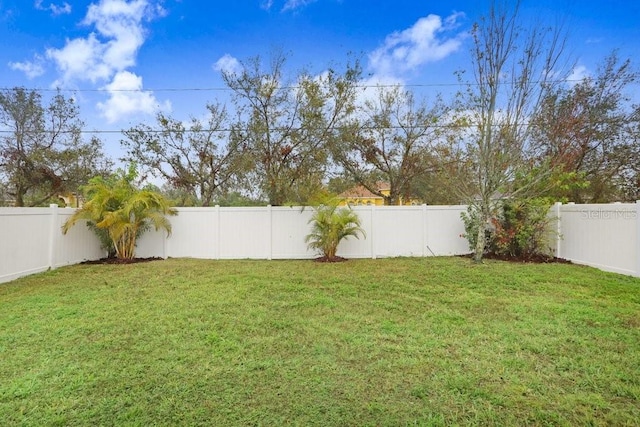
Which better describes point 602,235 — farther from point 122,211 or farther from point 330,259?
point 122,211

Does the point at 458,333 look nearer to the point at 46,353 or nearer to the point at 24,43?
the point at 46,353

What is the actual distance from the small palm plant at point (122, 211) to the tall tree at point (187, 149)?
217 centimetres

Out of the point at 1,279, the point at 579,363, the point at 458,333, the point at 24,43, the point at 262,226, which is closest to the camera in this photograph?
the point at 579,363

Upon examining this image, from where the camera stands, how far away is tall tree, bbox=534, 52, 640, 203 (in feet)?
35.1

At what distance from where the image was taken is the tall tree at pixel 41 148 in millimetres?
11750

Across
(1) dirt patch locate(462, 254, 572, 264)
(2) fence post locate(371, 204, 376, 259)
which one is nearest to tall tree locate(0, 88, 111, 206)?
(2) fence post locate(371, 204, 376, 259)

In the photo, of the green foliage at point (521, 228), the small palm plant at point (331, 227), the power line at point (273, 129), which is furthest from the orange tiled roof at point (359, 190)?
the green foliage at point (521, 228)

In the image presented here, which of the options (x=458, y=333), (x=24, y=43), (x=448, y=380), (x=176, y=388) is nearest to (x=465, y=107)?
(x=458, y=333)

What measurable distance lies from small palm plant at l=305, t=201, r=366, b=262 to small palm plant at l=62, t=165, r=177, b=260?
3754 mm

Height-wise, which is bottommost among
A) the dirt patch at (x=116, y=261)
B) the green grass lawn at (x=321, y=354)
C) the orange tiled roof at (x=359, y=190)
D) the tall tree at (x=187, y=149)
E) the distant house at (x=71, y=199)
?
the green grass lawn at (x=321, y=354)

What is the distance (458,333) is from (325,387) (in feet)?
5.79

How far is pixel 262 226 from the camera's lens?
361 inches

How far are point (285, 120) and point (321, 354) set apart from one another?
7.94 meters

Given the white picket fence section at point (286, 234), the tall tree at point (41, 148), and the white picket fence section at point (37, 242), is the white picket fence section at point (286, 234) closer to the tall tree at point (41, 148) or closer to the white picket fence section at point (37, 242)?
the white picket fence section at point (37, 242)
